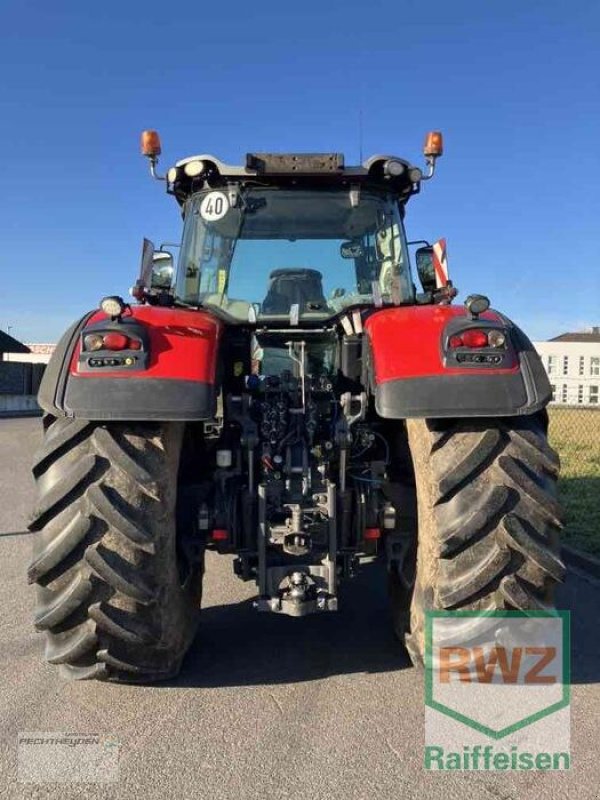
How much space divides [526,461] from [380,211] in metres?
1.93

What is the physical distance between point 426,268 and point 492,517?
90.9 inches

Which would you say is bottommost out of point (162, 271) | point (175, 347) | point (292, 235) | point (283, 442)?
point (283, 442)

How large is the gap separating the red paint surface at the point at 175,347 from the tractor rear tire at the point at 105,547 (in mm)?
236

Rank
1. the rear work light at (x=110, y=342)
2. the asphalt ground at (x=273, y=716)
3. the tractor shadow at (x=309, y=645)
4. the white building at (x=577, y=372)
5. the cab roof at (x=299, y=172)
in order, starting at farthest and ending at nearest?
the white building at (x=577, y=372) < the cab roof at (x=299, y=172) < the tractor shadow at (x=309, y=645) < the rear work light at (x=110, y=342) < the asphalt ground at (x=273, y=716)

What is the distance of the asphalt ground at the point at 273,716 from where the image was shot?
254cm

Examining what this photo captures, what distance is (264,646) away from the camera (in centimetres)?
384

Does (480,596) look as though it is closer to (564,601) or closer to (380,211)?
(564,601)

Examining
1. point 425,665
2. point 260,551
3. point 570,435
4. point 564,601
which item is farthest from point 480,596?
point 570,435

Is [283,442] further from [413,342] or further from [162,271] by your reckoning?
[162,271]

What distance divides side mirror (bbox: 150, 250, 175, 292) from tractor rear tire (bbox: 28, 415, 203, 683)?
1.85 metres

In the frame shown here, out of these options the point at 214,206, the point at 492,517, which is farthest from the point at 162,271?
the point at 492,517

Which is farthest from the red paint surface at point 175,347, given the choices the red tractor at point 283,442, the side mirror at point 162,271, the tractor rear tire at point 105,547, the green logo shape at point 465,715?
the green logo shape at point 465,715

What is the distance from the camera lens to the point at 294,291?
4.09m

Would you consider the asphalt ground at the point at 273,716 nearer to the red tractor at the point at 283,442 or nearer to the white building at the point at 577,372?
the red tractor at the point at 283,442
